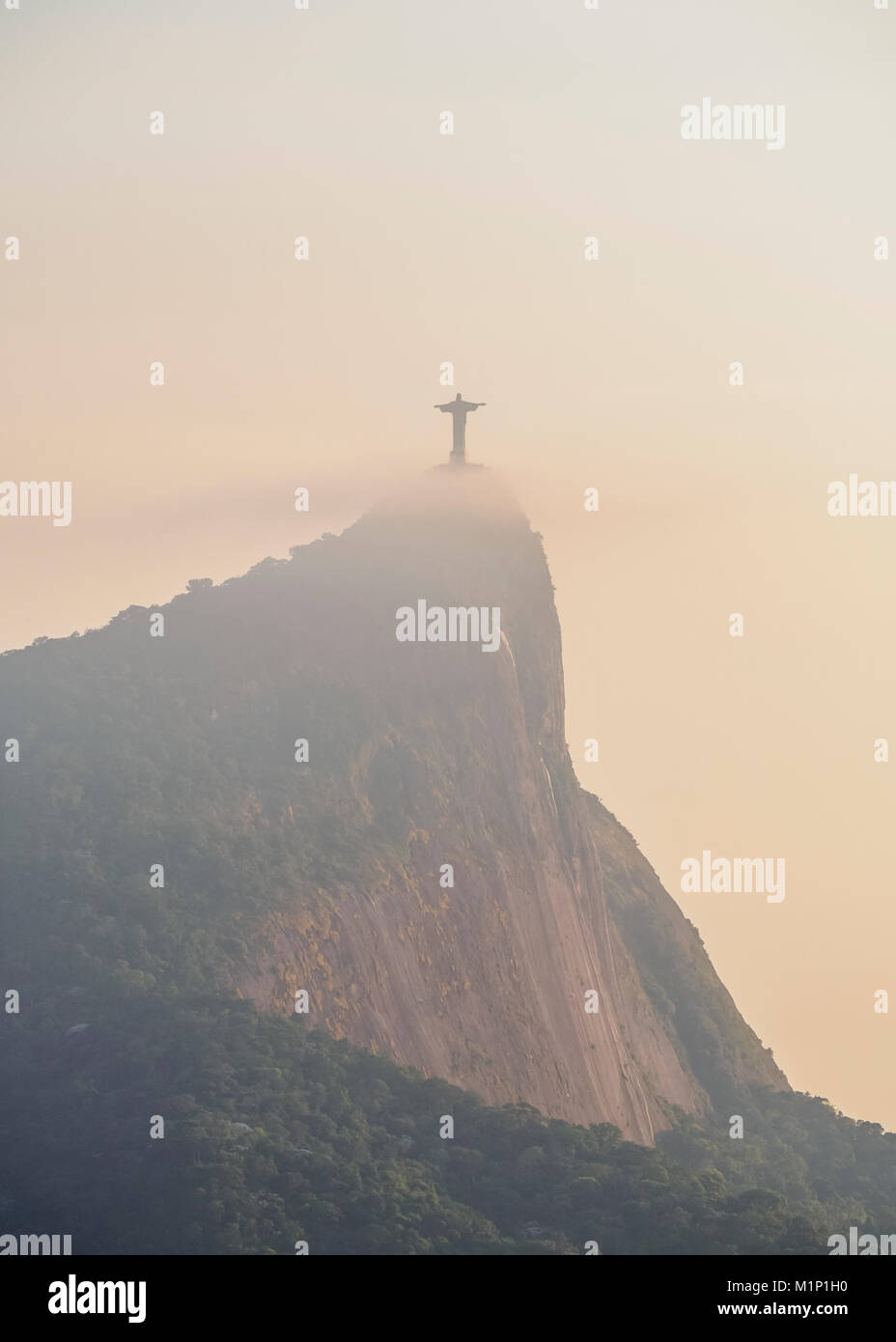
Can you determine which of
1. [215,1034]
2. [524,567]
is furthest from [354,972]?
[524,567]

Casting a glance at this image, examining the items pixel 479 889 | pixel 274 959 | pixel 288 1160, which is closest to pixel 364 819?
pixel 479 889

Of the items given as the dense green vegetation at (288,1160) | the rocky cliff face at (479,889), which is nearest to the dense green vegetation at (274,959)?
the dense green vegetation at (288,1160)

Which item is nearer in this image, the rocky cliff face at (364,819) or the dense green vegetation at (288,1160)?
the dense green vegetation at (288,1160)

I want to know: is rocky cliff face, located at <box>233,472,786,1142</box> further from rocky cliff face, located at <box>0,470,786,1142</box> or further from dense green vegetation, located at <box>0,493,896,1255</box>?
dense green vegetation, located at <box>0,493,896,1255</box>

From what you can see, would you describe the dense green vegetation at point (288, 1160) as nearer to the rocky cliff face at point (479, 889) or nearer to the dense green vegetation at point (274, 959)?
the dense green vegetation at point (274, 959)

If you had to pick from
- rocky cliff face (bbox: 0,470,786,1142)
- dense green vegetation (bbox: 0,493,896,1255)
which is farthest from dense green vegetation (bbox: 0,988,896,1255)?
rocky cliff face (bbox: 0,470,786,1142)
